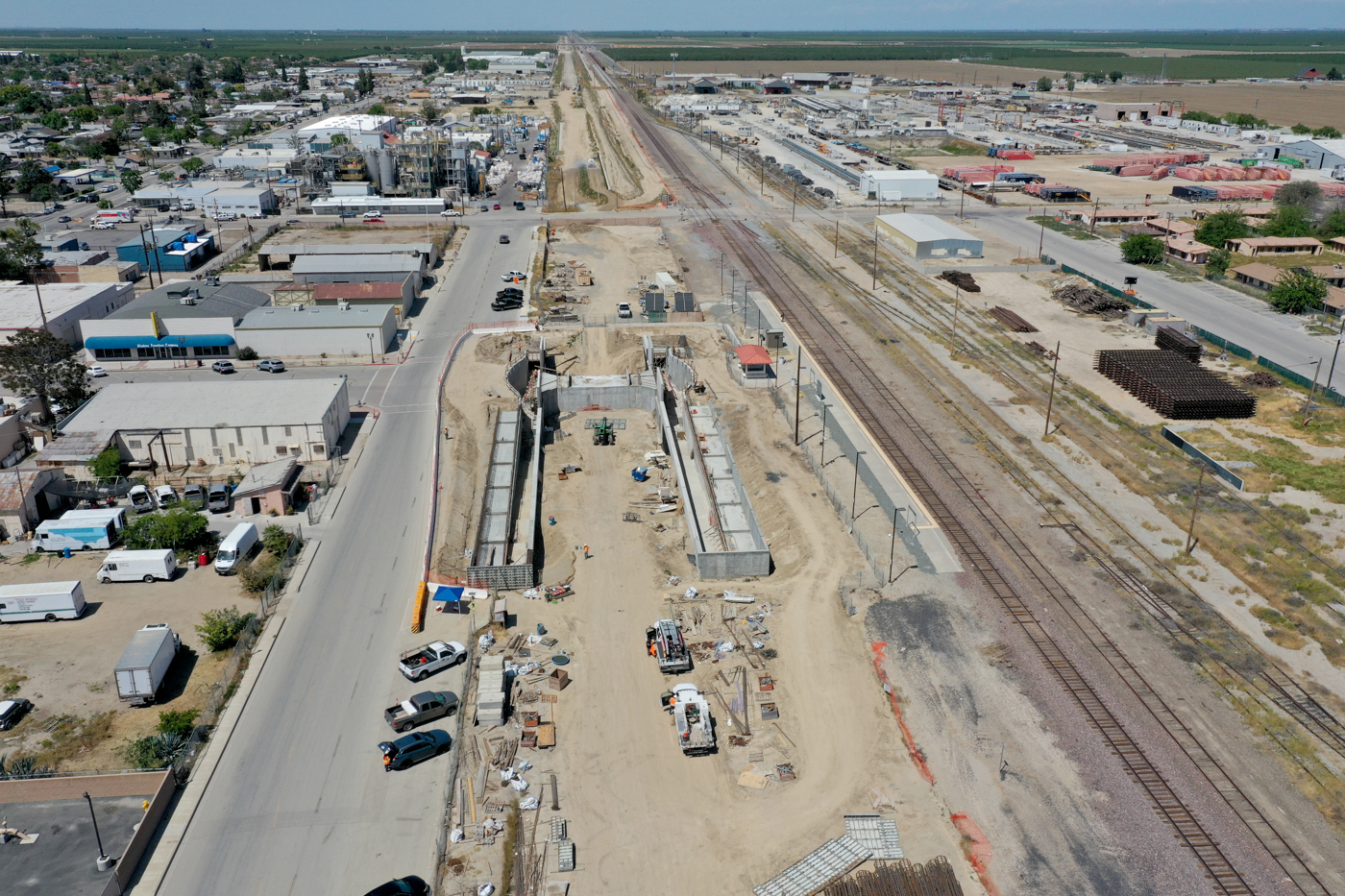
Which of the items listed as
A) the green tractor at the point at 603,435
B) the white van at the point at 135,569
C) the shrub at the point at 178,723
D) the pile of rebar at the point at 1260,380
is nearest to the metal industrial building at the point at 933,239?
the pile of rebar at the point at 1260,380

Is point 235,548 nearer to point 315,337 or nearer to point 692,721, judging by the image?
point 692,721

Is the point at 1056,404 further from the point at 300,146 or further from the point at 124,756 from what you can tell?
the point at 300,146

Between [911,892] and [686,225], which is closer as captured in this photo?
[911,892]

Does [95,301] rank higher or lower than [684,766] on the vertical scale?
higher

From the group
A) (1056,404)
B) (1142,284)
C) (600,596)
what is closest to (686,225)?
(1142,284)


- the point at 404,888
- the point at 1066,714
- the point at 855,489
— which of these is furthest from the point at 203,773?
the point at 855,489

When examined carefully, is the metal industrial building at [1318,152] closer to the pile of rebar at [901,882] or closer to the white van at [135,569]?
the pile of rebar at [901,882]

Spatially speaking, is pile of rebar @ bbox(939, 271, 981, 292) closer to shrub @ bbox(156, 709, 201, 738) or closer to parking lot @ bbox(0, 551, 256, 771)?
parking lot @ bbox(0, 551, 256, 771)
